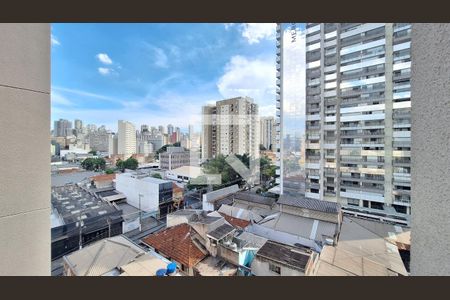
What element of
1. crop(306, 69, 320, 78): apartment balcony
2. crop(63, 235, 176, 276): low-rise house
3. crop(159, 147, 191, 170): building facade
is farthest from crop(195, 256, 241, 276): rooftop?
crop(159, 147, 191, 170): building facade

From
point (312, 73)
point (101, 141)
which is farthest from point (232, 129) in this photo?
point (101, 141)

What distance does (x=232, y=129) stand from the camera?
12555 millimetres

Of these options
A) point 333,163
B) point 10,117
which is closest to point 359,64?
point 333,163

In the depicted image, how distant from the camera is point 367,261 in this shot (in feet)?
9.83

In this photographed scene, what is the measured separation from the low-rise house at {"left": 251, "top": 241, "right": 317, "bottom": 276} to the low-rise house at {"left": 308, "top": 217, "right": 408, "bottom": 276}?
16 cm

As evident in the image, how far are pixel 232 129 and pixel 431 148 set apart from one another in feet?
40.0

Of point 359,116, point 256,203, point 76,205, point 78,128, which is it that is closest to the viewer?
point 76,205

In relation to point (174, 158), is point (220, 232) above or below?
below

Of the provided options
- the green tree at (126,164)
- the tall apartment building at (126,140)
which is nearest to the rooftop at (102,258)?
the tall apartment building at (126,140)

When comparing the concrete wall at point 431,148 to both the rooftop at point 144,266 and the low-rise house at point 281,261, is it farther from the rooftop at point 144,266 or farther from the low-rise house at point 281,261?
the rooftop at point 144,266

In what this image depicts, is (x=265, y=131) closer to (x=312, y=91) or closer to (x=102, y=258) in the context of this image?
(x=312, y=91)

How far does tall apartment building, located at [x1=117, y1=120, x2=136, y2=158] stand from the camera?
12.9 meters

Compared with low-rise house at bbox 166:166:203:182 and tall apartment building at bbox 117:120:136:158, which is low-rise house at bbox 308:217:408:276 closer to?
low-rise house at bbox 166:166:203:182

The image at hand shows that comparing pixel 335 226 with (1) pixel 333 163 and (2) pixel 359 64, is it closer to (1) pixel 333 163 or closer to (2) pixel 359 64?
(1) pixel 333 163
